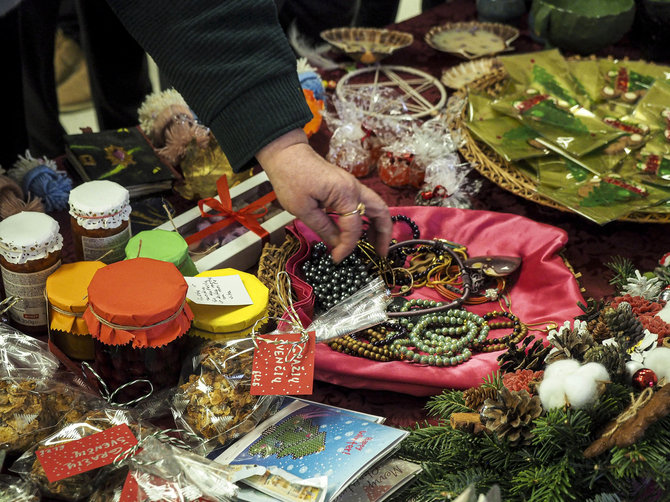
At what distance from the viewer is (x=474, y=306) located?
119cm

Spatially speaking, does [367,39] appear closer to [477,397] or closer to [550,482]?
[477,397]

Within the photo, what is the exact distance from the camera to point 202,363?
2.94 feet

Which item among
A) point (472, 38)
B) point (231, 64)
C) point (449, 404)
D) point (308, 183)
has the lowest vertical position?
point (449, 404)

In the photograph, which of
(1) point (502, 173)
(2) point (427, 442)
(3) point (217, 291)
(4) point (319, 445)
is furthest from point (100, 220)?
(1) point (502, 173)

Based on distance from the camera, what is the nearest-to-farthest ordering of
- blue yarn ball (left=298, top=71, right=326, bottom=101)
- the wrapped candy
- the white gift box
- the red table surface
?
1. the red table surface
2. the white gift box
3. the wrapped candy
4. blue yarn ball (left=298, top=71, right=326, bottom=101)

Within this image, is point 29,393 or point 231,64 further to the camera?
point 231,64

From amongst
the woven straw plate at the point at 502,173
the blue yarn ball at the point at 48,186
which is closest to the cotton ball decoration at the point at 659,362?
the woven straw plate at the point at 502,173

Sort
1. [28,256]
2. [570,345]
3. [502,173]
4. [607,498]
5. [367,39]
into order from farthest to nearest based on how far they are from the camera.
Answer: [367,39], [502,173], [28,256], [570,345], [607,498]

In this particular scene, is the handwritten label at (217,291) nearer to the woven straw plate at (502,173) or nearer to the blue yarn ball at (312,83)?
the woven straw plate at (502,173)

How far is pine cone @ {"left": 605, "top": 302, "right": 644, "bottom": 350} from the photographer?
870 mm

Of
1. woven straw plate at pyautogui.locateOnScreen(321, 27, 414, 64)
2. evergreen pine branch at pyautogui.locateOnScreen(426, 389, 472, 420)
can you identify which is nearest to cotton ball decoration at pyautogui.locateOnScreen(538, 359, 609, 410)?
evergreen pine branch at pyautogui.locateOnScreen(426, 389, 472, 420)

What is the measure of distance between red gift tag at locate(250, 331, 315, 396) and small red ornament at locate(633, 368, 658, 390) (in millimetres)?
387

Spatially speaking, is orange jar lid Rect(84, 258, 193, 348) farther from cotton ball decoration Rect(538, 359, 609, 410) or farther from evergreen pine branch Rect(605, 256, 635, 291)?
evergreen pine branch Rect(605, 256, 635, 291)

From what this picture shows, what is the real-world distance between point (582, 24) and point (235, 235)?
110cm
